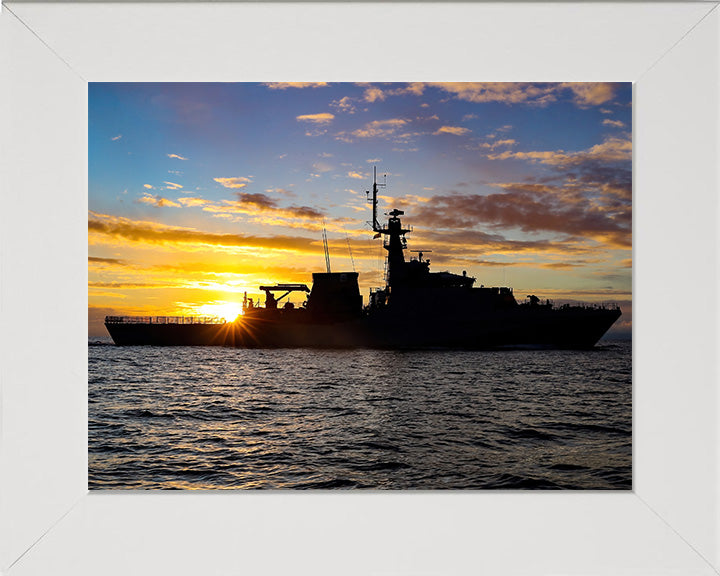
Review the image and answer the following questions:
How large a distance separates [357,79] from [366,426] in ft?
15.8

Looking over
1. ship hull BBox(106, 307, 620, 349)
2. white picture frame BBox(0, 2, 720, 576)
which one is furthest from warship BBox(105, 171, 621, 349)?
white picture frame BBox(0, 2, 720, 576)

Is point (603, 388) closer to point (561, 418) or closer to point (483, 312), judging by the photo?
point (561, 418)

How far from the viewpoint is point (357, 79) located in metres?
2.16

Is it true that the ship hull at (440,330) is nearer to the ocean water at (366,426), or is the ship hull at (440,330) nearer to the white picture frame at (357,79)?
the ocean water at (366,426)

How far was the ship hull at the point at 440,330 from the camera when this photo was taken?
1488 cm

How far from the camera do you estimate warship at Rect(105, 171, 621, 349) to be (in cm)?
1475

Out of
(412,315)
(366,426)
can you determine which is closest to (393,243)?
(412,315)

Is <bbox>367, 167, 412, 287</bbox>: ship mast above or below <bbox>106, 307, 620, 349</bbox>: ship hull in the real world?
above

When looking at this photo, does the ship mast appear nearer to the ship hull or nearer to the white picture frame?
the ship hull

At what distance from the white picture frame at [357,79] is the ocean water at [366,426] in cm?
147

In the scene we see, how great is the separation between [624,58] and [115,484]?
4110 millimetres

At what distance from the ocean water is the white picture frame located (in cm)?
147

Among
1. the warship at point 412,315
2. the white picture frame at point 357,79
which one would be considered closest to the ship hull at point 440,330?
the warship at point 412,315
